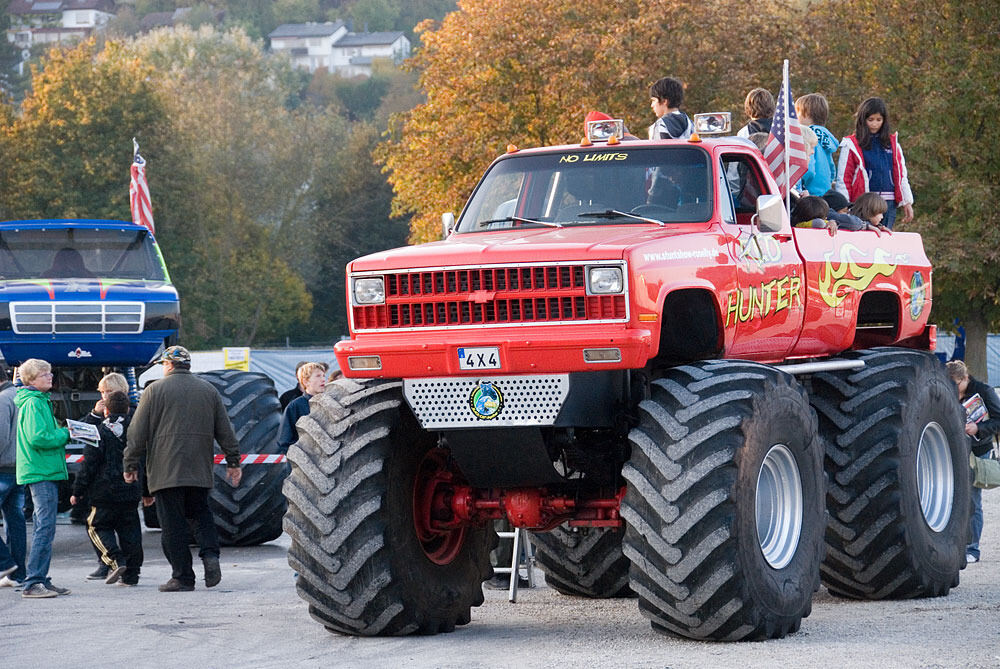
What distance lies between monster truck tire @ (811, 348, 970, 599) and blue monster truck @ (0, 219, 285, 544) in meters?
6.34

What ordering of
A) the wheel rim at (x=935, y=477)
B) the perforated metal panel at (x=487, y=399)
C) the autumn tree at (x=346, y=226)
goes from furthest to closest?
the autumn tree at (x=346, y=226) < the wheel rim at (x=935, y=477) < the perforated metal panel at (x=487, y=399)

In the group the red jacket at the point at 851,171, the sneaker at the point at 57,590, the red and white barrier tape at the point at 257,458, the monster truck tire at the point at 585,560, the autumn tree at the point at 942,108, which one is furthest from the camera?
the autumn tree at the point at 942,108

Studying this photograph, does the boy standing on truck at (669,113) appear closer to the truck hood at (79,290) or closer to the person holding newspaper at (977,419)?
the person holding newspaper at (977,419)

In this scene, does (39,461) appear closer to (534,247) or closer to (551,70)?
(534,247)

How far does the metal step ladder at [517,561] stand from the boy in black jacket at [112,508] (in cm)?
289

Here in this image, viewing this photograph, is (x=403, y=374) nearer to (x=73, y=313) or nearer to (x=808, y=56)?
(x=73, y=313)

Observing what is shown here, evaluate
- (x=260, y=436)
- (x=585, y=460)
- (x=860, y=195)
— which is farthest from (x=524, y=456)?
(x=260, y=436)

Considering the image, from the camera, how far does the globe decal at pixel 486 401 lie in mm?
9766

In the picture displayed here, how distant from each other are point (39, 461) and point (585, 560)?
413 centimetres

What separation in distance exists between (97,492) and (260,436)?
2922mm

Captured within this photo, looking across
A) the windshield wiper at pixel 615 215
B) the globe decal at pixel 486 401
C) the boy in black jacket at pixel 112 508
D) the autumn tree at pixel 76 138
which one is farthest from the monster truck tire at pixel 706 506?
the autumn tree at pixel 76 138

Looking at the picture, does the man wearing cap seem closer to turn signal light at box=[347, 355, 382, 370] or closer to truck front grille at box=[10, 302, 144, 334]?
truck front grille at box=[10, 302, 144, 334]

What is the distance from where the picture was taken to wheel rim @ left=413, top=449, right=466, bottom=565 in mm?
10727

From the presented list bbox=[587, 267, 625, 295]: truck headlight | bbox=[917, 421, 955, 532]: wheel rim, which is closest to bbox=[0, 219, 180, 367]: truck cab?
bbox=[917, 421, 955, 532]: wheel rim
